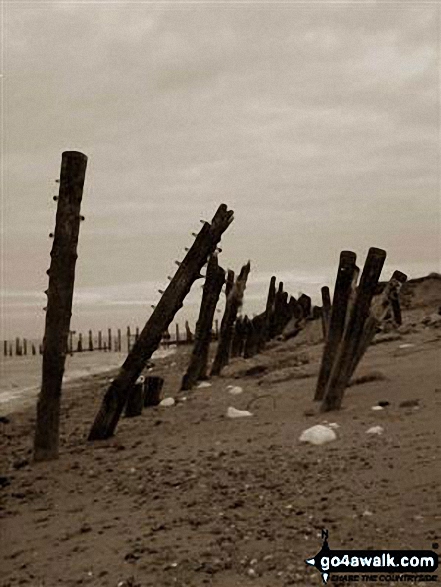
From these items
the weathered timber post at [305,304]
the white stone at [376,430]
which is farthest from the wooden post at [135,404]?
the weathered timber post at [305,304]

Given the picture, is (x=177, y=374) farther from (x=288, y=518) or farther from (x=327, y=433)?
(x=288, y=518)

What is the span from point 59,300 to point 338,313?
3.29 metres

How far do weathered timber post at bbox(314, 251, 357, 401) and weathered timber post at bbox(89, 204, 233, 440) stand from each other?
1.66 m

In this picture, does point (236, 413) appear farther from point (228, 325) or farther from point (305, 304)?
point (305, 304)

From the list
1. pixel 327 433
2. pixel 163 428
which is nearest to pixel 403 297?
pixel 163 428

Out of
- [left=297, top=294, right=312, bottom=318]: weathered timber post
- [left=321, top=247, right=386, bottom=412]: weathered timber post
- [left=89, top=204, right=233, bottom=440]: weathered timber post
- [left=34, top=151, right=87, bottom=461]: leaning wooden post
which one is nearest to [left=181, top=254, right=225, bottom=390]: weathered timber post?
[left=89, top=204, right=233, bottom=440]: weathered timber post

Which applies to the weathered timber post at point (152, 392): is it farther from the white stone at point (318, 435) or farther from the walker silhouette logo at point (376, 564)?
the walker silhouette logo at point (376, 564)

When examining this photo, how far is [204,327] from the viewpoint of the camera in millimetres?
13312

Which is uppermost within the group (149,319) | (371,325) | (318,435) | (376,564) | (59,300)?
(59,300)

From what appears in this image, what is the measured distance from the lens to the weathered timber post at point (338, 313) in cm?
834

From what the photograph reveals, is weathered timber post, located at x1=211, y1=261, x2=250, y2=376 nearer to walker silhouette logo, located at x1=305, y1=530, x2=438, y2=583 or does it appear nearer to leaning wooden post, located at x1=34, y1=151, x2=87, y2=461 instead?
leaning wooden post, located at x1=34, y1=151, x2=87, y2=461

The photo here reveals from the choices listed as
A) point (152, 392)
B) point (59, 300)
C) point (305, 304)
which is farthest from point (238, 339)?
point (59, 300)

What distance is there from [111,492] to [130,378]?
2.70 m

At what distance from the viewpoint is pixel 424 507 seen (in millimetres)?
4039
